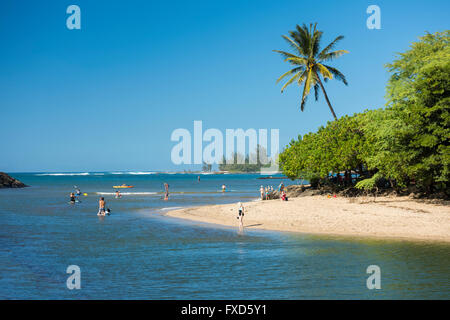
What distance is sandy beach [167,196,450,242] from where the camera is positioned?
27.1m

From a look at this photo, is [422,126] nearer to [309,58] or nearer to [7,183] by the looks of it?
[309,58]

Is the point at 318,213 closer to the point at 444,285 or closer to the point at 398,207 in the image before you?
the point at 398,207

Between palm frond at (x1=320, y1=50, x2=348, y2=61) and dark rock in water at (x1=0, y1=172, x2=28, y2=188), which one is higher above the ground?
palm frond at (x1=320, y1=50, x2=348, y2=61)

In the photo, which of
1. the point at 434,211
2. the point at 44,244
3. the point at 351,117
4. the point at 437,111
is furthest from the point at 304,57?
the point at 44,244

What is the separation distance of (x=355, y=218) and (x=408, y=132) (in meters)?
8.33

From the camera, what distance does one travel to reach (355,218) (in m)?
31.5

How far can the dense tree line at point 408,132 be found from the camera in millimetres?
32625

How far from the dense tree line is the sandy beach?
106 inches

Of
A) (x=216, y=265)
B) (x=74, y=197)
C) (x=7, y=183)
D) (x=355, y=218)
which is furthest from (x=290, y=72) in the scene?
(x=7, y=183)

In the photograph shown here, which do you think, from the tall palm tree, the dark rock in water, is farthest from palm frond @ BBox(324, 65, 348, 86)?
the dark rock in water

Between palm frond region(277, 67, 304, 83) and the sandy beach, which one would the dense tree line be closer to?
the sandy beach

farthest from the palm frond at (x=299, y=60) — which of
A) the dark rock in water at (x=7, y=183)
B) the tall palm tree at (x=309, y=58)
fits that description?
the dark rock in water at (x=7, y=183)

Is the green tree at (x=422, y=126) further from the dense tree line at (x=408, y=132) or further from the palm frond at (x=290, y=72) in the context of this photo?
the palm frond at (x=290, y=72)

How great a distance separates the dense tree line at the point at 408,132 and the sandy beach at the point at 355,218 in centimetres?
268
